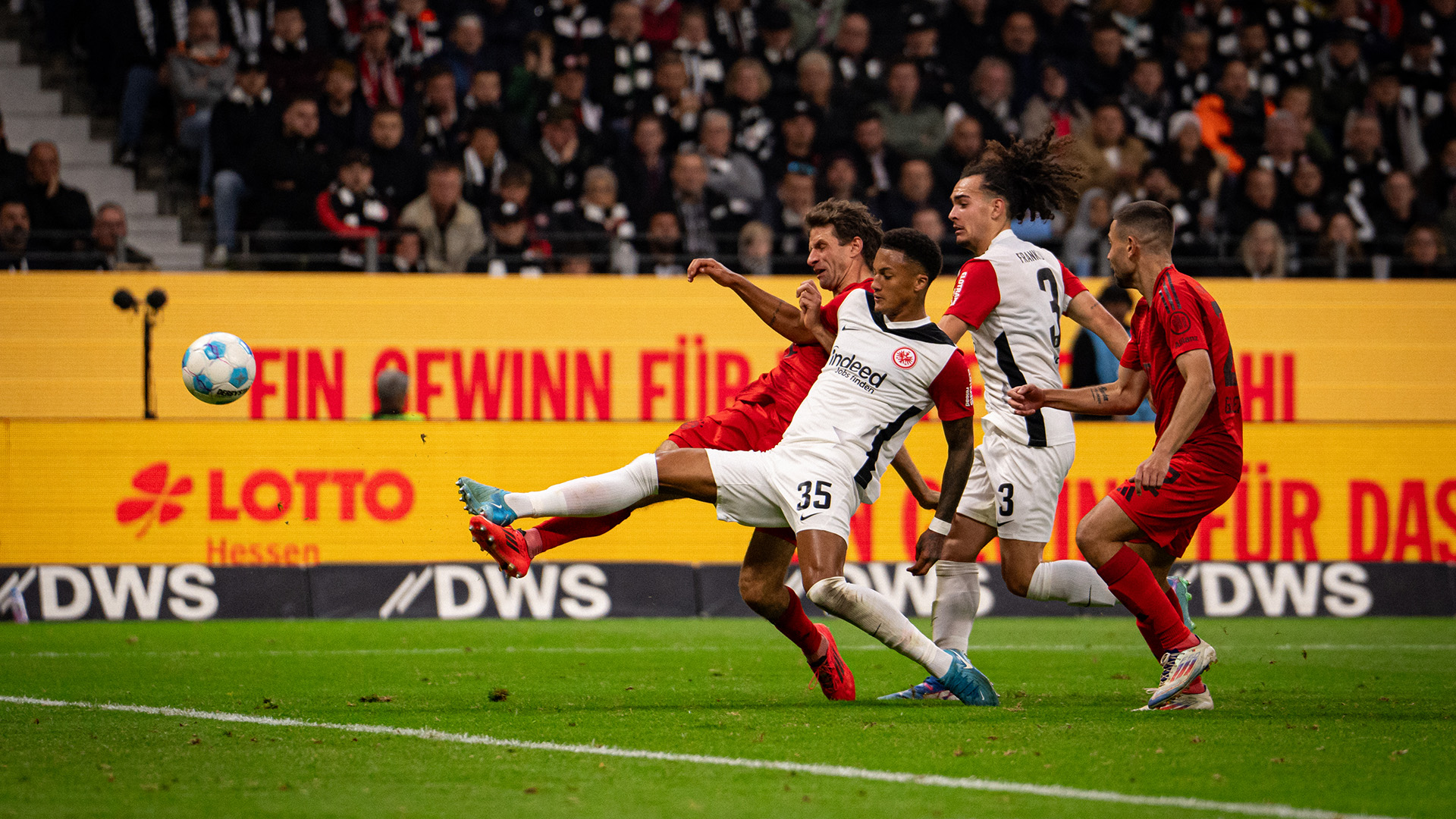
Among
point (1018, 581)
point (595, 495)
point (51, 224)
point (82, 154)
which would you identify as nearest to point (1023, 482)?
point (1018, 581)

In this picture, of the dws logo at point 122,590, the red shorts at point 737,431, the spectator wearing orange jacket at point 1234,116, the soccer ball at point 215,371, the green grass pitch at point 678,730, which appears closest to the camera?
the green grass pitch at point 678,730

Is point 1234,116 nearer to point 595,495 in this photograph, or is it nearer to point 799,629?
point 799,629

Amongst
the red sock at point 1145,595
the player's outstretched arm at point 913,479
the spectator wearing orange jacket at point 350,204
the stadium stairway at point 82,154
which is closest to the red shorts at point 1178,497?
the red sock at point 1145,595

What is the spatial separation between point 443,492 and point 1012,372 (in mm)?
6135

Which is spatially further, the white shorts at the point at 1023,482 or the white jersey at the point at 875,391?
the white shorts at the point at 1023,482

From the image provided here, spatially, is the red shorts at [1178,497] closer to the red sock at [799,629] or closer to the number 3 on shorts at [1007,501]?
the number 3 on shorts at [1007,501]

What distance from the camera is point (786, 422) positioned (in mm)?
7383

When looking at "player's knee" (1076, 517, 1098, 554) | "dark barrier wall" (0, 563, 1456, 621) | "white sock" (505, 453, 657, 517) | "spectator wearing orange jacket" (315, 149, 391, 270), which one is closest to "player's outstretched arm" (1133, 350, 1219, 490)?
"player's knee" (1076, 517, 1098, 554)

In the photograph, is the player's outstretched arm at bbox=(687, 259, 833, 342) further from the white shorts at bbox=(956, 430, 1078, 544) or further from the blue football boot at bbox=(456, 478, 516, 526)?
the blue football boot at bbox=(456, 478, 516, 526)

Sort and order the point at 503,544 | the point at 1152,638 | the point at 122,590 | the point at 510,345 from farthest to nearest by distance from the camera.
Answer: the point at 510,345 < the point at 122,590 < the point at 1152,638 < the point at 503,544

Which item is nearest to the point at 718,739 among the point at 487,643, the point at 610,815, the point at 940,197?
the point at 610,815

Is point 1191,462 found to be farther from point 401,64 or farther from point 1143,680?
point 401,64

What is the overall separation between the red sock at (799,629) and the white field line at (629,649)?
2.33 metres

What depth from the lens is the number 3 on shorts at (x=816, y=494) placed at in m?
6.50
